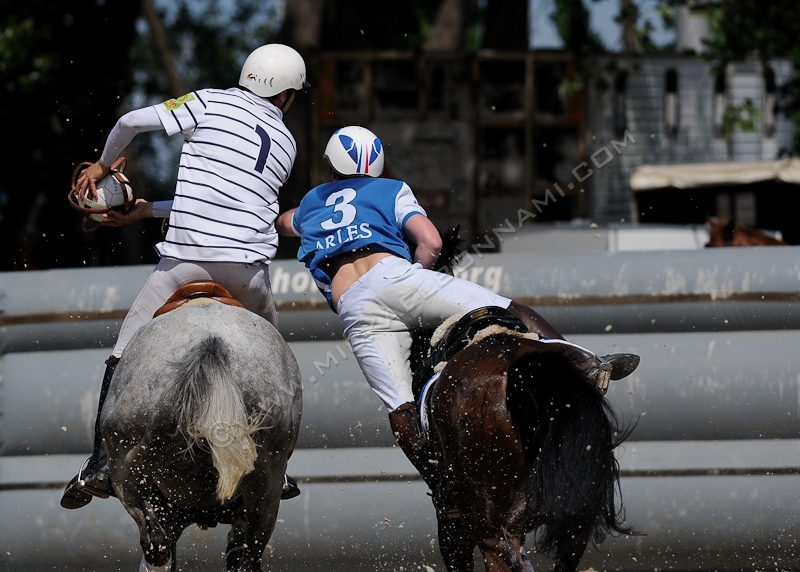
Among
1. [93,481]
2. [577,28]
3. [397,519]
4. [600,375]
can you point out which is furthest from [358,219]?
[577,28]

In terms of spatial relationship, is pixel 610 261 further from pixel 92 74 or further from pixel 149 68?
pixel 149 68

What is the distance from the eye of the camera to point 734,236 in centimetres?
821

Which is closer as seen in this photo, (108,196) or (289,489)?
(108,196)

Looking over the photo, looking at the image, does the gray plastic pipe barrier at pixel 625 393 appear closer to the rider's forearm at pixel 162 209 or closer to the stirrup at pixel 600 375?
the rider's forearm at pixel 162 209

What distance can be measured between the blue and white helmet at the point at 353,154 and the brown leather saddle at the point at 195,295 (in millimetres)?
821

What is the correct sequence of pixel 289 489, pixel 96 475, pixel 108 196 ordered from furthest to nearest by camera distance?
pixel 289 489
pixel 108 196
pixel 96 475

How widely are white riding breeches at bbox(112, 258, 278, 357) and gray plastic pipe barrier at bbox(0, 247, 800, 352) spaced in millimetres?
1306

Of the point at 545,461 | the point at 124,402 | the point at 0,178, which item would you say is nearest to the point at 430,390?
the point at 545,461

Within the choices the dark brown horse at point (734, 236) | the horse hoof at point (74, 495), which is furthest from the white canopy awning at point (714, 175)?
the horse hoof at point (74, 495)

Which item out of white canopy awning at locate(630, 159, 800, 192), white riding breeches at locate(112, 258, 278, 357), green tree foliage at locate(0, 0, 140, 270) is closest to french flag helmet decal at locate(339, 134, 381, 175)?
white riding breeches at locate(112, 258, 278, 357)

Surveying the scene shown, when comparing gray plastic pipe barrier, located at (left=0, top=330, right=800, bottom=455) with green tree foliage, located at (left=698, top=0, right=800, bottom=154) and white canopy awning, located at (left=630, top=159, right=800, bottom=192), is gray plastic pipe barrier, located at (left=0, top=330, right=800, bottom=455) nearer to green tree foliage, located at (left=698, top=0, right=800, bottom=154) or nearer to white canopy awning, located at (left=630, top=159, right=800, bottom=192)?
white canopy awning, located at (left=630, top=159, right=800, bottom=192)

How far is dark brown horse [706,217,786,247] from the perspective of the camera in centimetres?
798

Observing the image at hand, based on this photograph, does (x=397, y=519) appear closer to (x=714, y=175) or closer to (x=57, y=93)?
(x=714, y=175)

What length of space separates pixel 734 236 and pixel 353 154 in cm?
423
